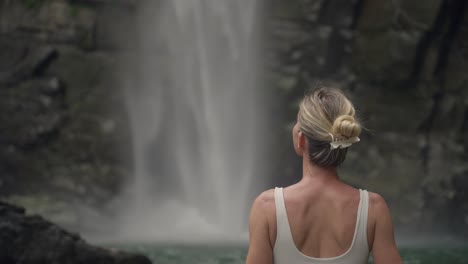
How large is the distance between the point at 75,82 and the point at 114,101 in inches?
33.1

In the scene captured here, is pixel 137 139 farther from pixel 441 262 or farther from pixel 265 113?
pixel 441 262

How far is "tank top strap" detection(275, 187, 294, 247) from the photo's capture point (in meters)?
2.06

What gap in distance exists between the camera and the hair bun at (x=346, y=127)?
2.03 metres

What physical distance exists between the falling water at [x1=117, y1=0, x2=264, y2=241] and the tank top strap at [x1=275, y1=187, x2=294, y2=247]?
1323 centimetres

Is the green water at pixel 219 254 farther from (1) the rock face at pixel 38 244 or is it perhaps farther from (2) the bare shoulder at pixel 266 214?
(2) the bare shoulder at pixel 266 214

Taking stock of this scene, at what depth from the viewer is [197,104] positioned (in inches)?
632

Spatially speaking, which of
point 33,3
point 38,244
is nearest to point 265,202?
point 38,244

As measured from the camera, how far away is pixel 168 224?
14219 mm

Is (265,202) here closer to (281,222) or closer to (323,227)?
(281,222)

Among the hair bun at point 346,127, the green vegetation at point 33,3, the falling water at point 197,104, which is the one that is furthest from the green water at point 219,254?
the hair bun at point 346,127

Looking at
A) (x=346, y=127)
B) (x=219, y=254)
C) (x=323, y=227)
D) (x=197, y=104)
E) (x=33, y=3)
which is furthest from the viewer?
(x=197, y=104)

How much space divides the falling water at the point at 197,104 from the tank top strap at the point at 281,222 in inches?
521

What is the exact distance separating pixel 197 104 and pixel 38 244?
10129mm

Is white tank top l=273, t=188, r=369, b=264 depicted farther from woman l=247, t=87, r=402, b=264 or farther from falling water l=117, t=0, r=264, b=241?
falling water l=117, t=0, r=264, b=241
